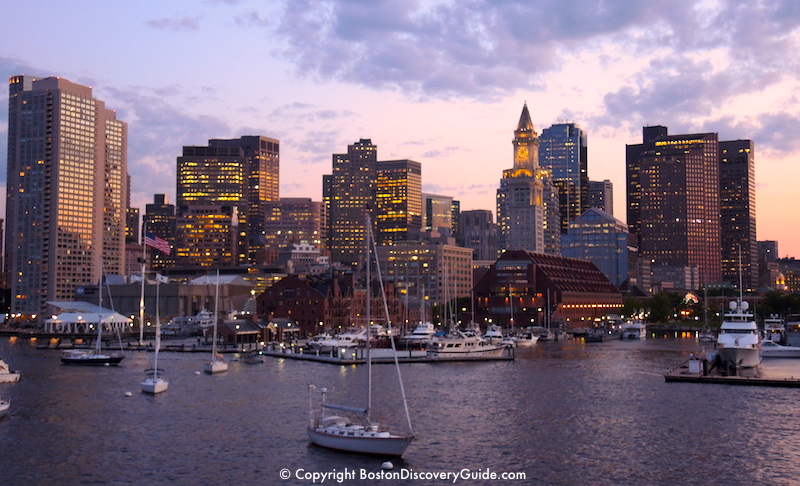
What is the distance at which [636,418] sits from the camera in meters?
73.2

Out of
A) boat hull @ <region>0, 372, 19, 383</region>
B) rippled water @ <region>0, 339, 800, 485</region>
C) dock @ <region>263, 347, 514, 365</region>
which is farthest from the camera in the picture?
dock @ <region>263, 347, 514, 365</region>

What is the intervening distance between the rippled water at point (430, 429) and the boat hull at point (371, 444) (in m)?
0.65

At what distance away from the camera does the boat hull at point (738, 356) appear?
112000mm

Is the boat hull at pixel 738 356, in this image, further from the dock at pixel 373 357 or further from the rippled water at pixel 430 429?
the dock at pixel 373 357

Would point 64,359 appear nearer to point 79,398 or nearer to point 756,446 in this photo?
point 79,398

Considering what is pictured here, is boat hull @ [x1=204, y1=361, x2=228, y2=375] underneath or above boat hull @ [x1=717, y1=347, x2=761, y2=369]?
underneath

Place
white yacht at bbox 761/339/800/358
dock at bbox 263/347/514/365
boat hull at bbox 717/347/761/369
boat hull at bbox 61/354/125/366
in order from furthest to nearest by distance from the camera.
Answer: white yacht at bbox 761/339/800/358
dock at bbox 263/347/514/365
boat hull at bbox 61/354/125/366
boat hull at bbox 717/347/761/369

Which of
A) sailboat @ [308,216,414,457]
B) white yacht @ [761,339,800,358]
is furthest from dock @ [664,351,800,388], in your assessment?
sailboat @ [308,216,414,457]

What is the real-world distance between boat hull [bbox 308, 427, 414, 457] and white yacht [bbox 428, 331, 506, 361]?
7210cm

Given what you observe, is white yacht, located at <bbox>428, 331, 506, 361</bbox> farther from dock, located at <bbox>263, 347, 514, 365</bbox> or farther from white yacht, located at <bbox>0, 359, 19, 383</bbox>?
white yacht, located at <bbox>0, 359, 19, 383</bbox>

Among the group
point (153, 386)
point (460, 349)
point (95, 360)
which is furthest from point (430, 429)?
point (95, 360)

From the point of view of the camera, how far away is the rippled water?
53688mm

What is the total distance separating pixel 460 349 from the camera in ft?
433

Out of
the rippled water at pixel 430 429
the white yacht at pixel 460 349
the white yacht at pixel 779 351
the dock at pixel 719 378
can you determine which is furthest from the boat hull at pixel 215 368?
the white yacht at pixel 779 351
